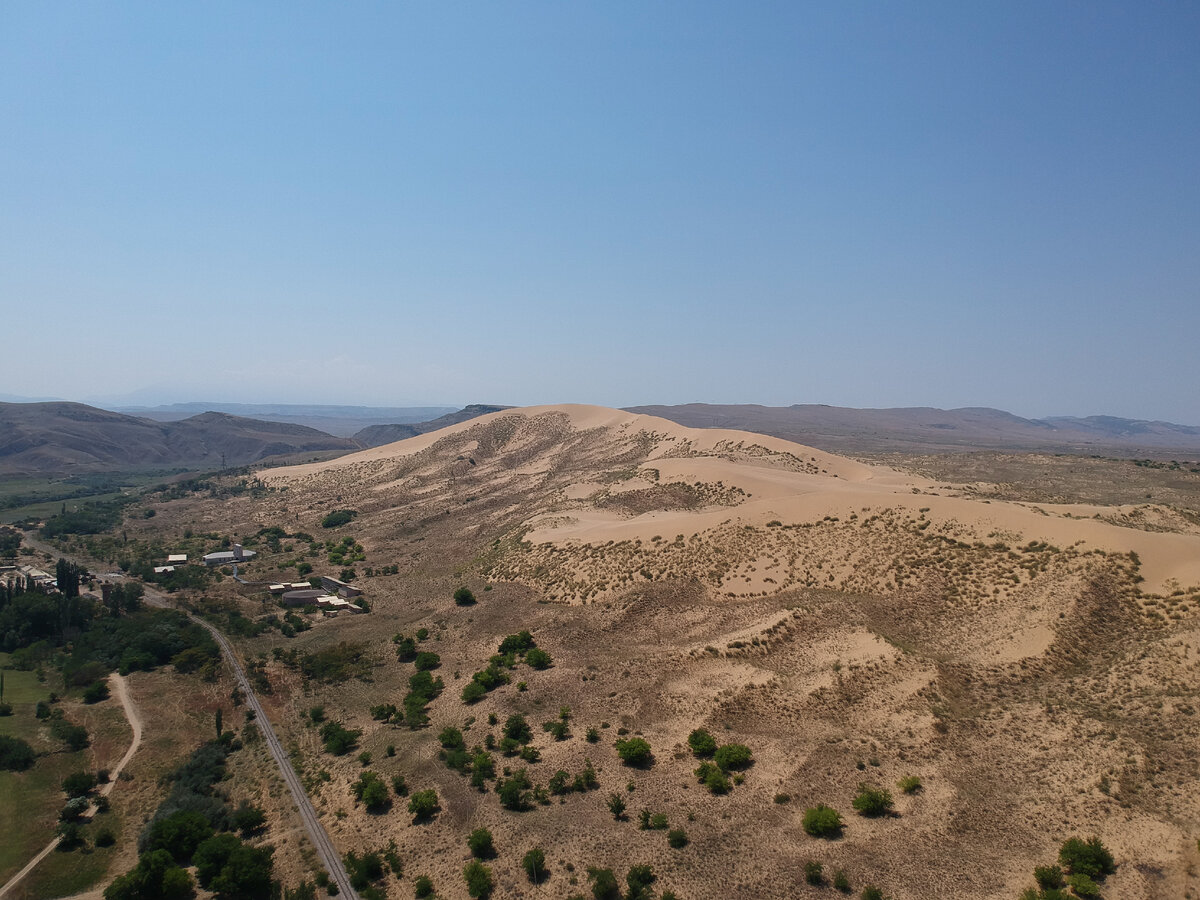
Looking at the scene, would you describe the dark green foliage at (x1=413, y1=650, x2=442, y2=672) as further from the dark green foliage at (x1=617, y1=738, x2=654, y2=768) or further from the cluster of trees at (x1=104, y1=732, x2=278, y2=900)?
the dark green foliage at (x1=617, y1=738, x2=654, y2=768)

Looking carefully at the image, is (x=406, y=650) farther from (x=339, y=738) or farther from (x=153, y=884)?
(x=153, y=884)

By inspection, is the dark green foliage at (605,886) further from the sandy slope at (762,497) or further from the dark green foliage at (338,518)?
the dark green foliage at (338,518)

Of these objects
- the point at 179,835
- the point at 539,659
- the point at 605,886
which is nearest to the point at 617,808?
the point at 605,886

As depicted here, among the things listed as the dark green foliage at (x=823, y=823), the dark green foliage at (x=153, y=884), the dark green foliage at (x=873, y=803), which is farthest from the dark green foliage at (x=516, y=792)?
the dark green foliage at (x=873, y=803)

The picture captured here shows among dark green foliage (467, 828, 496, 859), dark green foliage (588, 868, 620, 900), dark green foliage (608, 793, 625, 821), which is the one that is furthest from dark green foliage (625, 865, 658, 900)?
dark green foliage (467, 828, 496, 859)

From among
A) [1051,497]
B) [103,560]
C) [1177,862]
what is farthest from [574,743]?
[103,560]

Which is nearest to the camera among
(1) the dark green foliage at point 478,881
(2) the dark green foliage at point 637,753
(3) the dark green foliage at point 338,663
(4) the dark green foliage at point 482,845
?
(1) the dark green foliage at point 478,881
